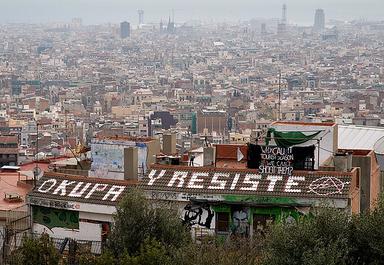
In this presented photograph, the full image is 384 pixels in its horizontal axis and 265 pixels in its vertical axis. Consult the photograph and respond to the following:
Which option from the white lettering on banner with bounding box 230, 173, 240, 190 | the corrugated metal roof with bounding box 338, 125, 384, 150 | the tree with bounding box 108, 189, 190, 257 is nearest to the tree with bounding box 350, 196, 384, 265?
the tree with bounding box 108, 189, 190, 257

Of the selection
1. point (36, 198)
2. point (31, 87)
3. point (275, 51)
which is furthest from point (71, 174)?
point (275, 51)

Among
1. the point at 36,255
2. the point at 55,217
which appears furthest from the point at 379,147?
the point at 36,255

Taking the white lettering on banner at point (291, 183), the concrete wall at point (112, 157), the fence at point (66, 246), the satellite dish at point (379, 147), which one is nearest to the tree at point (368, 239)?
the white lettering on banner at point (291, 183)

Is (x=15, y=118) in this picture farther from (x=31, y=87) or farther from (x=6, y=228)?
(x=6, y=228)

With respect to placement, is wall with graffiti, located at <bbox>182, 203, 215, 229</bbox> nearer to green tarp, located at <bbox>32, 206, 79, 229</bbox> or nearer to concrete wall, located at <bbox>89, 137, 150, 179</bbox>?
green tarp, located at <bbox>32, 206, 79, 229</bbox>

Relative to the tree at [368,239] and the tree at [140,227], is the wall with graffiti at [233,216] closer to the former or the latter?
the tree at [140,227]

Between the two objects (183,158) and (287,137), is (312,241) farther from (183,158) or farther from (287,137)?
(183,158)
